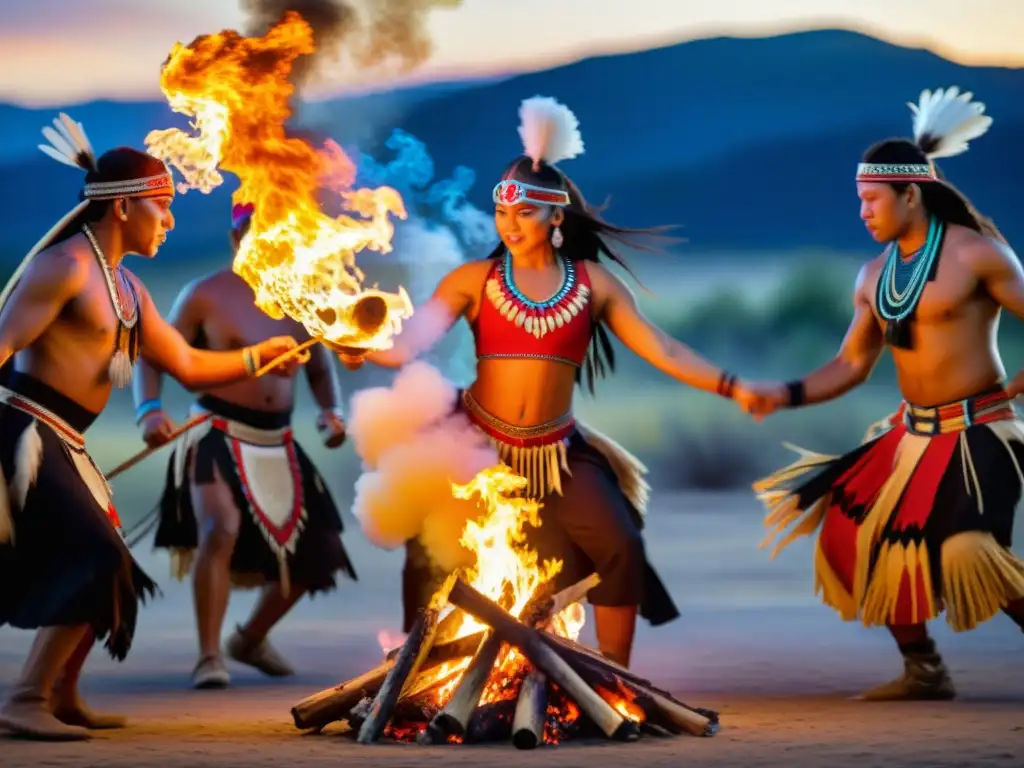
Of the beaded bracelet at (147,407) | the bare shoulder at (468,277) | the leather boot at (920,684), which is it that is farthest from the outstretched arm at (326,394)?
the leather boot at (920,684)

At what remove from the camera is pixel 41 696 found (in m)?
5.44

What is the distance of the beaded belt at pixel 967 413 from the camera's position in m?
6.25

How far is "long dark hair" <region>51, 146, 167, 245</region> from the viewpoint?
583 cm

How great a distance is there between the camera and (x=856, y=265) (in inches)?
497

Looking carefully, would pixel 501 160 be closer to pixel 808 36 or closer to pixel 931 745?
pixel 808 36

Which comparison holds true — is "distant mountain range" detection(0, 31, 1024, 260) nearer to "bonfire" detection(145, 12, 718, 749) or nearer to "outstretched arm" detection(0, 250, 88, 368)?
"bonfire" detection(145, 12, 718, 749)

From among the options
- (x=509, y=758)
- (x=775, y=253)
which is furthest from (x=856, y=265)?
(x=509, y=758)

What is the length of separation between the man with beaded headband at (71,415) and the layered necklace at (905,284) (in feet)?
6.01

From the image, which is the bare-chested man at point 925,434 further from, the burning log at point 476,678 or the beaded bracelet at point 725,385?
the burning log at point 476,678

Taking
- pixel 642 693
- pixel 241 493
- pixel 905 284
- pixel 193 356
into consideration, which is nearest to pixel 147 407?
pixel 241 493

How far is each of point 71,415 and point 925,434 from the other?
2509 millimetres

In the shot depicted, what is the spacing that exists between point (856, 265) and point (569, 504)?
6870 mm

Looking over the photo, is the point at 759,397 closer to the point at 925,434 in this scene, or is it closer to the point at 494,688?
the point at 925,434

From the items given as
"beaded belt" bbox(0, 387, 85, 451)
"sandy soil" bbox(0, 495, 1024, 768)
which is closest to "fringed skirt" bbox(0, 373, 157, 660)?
"beaded belt" bbox(0, 387, 85, 451)
